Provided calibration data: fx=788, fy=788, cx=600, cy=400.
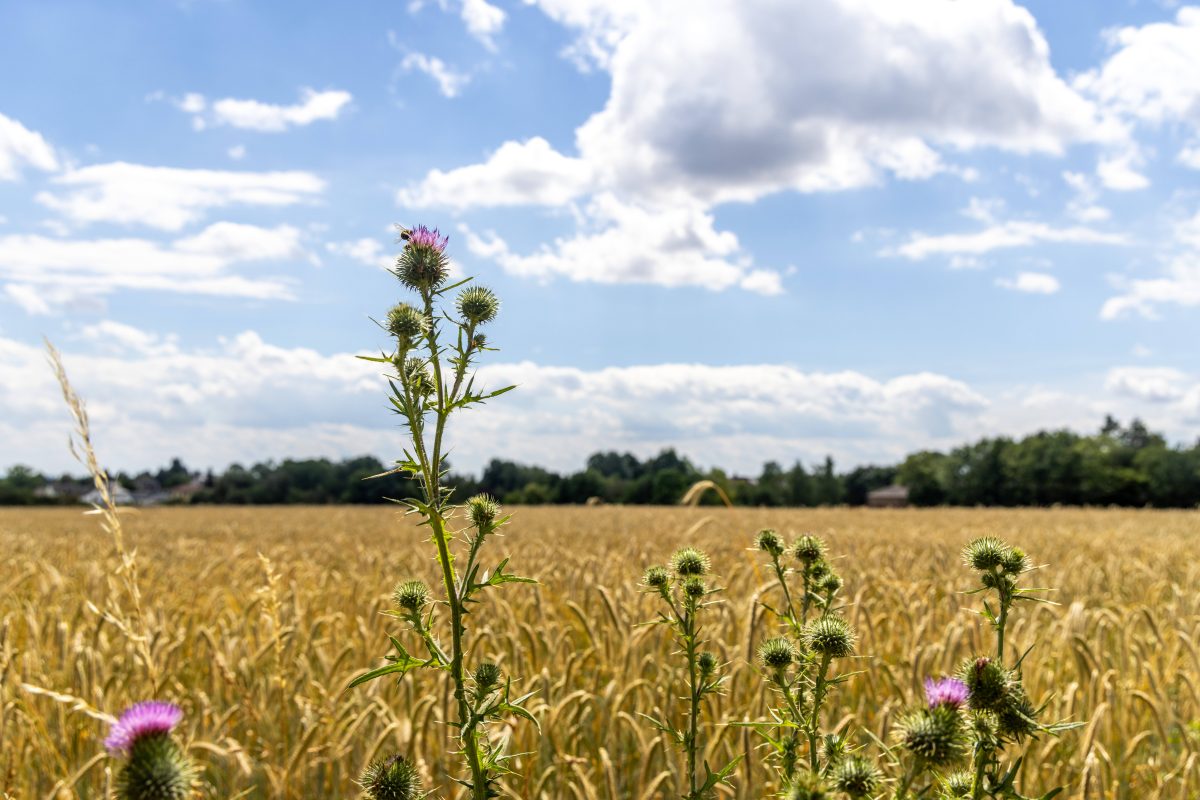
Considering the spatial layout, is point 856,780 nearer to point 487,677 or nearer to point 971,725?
point 971,725

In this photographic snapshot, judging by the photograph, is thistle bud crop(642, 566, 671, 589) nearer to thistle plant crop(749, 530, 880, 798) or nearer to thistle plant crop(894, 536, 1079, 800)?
thistle plant crop(749, 530, 880, 798)

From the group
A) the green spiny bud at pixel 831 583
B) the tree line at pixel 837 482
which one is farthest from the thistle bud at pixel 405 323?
the tree line at pixel 837 482

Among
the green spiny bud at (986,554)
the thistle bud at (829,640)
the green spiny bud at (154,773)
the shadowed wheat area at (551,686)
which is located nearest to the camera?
the green spiny bud at (154,773)

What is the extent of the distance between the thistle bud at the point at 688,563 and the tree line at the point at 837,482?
6599 cm

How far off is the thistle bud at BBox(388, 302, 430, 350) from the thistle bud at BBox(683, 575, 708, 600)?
79cm

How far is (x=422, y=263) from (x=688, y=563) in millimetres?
927

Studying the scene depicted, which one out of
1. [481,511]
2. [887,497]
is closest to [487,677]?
[481,511]

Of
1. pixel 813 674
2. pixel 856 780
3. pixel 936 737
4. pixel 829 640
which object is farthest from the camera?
pixel 813 674

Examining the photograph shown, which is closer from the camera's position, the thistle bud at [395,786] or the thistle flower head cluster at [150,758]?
the thistle flower head cluster at [150,758]

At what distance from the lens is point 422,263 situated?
165cm

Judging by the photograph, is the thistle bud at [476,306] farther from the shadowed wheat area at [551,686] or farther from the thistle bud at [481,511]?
the shadowed wheat area at [551,686]

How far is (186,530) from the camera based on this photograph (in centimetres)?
2703

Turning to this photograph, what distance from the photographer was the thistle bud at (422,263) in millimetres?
1637

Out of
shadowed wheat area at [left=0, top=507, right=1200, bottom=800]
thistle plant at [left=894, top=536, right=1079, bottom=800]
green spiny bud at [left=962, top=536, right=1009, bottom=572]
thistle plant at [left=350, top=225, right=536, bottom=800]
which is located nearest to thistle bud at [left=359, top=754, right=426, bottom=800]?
thistle plant at [left=350, top=225, right=536, bottom=800]
